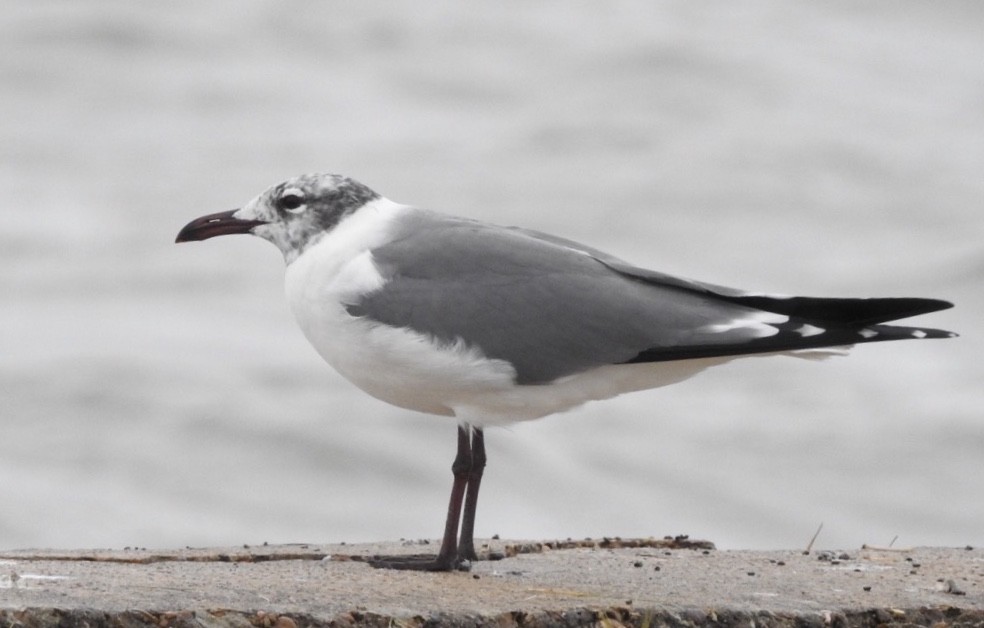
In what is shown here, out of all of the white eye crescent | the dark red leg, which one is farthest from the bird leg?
the white eye crescent

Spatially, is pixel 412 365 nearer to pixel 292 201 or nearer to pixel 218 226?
pixel 292 201

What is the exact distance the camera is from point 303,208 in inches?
218

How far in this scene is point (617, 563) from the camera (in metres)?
4.98

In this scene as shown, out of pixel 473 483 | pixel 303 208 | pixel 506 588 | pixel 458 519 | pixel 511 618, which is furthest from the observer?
pixel 303 208

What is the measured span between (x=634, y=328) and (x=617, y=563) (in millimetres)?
715

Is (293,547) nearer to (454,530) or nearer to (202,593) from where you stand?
(454,530)

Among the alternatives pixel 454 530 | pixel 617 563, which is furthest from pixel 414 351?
pixel 617 563

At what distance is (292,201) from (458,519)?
4.07 ft

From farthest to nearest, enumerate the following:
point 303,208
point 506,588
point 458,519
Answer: point 303,208, point 458,519, point 506,588

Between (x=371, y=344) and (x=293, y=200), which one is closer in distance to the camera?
(x=371, y=344)

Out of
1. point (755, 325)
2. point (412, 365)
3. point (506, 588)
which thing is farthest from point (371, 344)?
point (755, 325)

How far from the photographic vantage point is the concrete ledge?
153 inches

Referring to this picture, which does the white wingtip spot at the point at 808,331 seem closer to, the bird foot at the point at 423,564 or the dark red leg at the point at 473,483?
the dark red leg at the point at 473,483

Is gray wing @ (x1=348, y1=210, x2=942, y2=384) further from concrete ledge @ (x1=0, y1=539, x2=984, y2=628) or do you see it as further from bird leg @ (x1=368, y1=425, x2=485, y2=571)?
concrete ledge @ (x1=0, y1=539, x2=984, y2=628)
